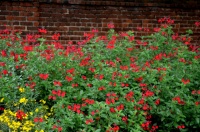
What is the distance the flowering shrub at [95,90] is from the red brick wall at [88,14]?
1.49 m

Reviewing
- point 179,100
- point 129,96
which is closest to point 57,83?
→ point 129,96

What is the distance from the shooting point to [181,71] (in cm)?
478

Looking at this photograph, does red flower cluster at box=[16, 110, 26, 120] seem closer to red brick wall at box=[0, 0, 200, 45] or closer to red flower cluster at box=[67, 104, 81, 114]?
red flower cluster at box=[67, 104, 81, 114]

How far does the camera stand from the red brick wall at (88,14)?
655cm

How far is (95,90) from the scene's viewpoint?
4.09 meters

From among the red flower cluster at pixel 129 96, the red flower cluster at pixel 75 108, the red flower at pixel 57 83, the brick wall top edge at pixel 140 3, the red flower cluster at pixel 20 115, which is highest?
the brick wall top edge at pixel 140 3

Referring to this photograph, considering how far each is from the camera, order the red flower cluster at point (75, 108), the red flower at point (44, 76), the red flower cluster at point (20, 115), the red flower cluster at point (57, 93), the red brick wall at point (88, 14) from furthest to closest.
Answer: the red brick wall at point (88, 14), the red flower at point (44, 76), the red flower cluster at point (57, 93), the red flower cluster at point (75, 108), the red flower cluster at point (20, 115)

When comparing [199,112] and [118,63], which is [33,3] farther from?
[199,112]

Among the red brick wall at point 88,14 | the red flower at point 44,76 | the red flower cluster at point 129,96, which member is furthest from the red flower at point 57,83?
the red brick wall at point 88,14

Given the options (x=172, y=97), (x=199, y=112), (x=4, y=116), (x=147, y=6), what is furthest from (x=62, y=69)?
(x=147, y=6)

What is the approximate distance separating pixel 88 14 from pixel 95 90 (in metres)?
3.21

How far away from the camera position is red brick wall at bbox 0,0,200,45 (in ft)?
21.5

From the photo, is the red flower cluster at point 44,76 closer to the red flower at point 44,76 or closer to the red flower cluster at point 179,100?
the red flower at point 44,76

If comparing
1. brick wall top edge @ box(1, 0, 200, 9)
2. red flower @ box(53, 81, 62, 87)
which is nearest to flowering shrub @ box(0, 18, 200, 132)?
red flower @ box(53, 81, 62, 87)
